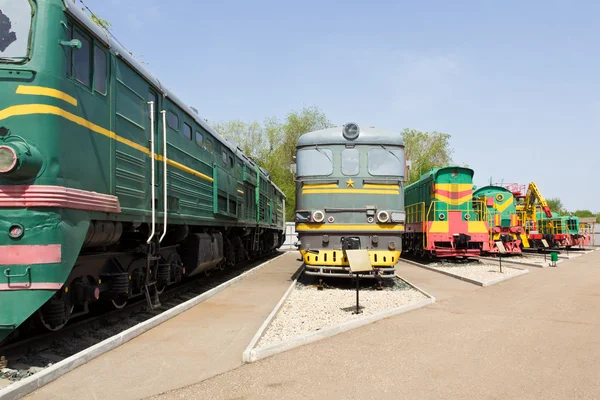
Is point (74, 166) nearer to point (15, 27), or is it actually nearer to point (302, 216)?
point (15, 27)

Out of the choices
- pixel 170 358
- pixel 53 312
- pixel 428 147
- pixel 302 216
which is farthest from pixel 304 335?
pixel 428 147

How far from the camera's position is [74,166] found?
5188mm

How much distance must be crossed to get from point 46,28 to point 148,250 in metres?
3.54

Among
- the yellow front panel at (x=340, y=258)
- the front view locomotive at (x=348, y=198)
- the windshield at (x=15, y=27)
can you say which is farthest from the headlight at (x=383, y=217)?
the windshield at (x=15, y=27)

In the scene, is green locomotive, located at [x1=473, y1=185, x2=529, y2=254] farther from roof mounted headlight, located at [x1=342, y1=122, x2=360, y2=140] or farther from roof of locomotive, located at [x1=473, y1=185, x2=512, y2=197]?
roof mounted headlight, located at [x1=342, y1=122, x2=360, y2=140]

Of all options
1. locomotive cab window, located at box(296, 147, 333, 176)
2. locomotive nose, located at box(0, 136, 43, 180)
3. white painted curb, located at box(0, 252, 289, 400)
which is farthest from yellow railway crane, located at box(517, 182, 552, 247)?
locomotive nose, located at box(0, 136, 43, 180)

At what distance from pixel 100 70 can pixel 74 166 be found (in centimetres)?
154

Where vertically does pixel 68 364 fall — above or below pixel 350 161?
below

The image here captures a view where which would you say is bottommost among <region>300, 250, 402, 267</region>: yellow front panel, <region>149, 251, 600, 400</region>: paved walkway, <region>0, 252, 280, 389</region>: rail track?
<region>149, 251, 600, 400</region>: paved walkway

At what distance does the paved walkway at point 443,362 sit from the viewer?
14.9 ft

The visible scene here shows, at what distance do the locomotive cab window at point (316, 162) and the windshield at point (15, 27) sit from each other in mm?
7340

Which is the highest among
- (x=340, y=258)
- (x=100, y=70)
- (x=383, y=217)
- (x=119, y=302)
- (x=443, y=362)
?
(x=100, y=70)

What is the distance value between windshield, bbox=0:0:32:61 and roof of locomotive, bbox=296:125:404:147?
732 centimetres

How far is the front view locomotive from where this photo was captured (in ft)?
35.7
